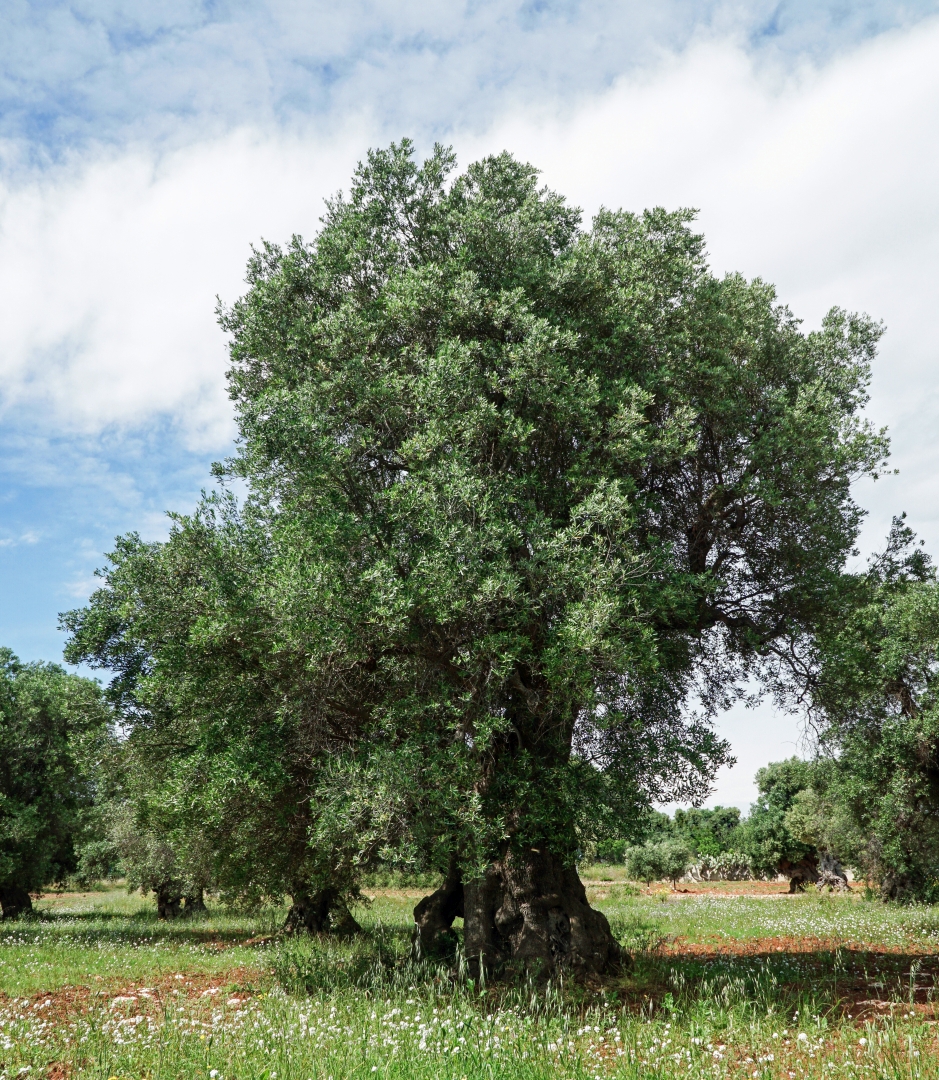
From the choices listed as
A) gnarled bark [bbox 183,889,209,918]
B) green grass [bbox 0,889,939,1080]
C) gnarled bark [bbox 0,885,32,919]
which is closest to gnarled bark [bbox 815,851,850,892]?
green grass [bbox 0,889,939,1080]

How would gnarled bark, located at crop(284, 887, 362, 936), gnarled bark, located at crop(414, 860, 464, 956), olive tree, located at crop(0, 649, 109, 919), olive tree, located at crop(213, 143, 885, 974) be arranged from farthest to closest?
1. olive tree, located at crop(0, 649, 109, 919)
2. gnarled bark, located at crop(284, 887, 362, 936)
3. gnarled bark, located at crop(414, 860, 464, 956)
4. olive tree, located at crop(213, 143, 885, 974)

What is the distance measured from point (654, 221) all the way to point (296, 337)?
8112 millimetres

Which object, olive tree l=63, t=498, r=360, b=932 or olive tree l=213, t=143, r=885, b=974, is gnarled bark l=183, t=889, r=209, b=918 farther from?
olive tree l=213, t=143, r=885, b=974

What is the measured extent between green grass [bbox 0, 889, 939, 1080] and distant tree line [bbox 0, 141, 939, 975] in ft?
6.23

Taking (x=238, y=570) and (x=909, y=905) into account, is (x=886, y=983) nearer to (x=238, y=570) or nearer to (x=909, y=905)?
(x=238, y=570)

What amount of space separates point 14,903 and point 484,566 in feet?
110

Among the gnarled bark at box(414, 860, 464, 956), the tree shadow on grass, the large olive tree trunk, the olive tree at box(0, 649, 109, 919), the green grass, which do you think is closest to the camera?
the green grass

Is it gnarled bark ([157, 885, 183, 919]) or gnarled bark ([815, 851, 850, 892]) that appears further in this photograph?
gnarled bark ([815, 851, 850, 892])

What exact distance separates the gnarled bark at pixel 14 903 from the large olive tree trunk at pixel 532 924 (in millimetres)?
28037

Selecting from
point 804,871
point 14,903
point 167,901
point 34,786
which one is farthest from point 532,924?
point 804,871

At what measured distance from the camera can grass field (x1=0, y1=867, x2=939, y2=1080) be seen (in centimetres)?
821

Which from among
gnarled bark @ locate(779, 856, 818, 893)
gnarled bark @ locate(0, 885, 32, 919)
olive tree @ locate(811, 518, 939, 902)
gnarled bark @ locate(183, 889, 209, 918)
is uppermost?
olive tree @ locate(811, 518, 939, 902)

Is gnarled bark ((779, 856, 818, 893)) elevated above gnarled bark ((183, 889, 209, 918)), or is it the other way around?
gnarled bark ((183, 889, 209, 918))

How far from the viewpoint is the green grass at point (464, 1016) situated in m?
8.19
